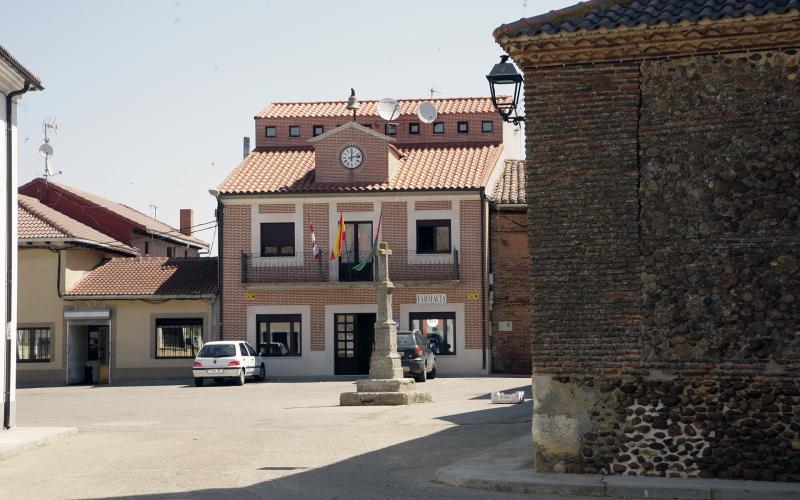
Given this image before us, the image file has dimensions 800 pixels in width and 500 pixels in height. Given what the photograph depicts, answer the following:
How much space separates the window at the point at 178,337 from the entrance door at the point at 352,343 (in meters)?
4.70

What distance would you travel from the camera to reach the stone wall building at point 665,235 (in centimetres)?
1220

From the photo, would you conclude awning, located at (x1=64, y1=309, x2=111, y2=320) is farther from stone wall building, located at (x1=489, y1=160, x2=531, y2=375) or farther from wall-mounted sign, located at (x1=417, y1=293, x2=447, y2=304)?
stone wall building, located at (x1=489, y1=160, x2=531, y2=375)

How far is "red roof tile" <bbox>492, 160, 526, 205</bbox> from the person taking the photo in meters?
40.2

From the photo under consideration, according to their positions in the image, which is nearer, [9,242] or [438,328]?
[9,242]

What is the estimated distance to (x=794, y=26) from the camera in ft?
39.7

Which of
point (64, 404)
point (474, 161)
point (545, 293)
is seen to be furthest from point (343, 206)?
point (545, 293)

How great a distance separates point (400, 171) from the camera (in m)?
41.5

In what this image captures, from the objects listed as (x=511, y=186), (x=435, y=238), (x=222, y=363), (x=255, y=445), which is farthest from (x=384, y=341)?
(x=511, y=186)

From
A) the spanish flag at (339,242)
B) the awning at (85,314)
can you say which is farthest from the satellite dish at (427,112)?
the awning at (85,314)

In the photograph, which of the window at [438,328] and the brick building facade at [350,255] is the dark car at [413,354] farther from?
the brick building facade at [350,255]

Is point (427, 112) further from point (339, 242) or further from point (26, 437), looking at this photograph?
point (26, 437)

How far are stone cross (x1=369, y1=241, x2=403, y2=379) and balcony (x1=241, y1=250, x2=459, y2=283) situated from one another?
1274 centimetres

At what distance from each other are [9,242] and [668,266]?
11396 mm

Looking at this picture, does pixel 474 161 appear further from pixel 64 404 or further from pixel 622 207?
pixel 622 207
